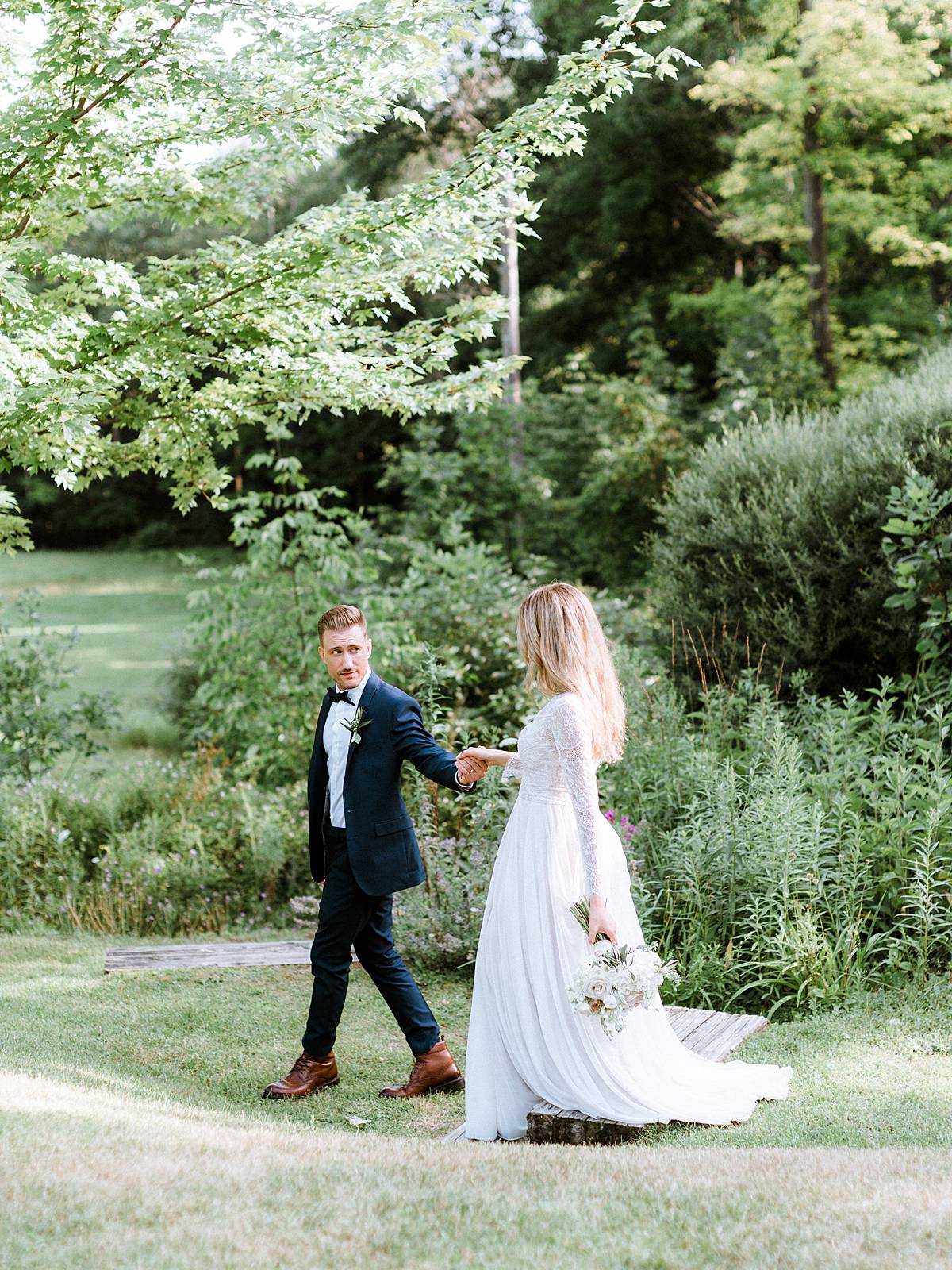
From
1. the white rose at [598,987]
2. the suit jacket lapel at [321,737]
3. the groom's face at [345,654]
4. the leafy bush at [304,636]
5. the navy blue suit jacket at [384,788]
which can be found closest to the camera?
the white rose at [598,987]

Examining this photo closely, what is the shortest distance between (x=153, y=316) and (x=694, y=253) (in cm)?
2063

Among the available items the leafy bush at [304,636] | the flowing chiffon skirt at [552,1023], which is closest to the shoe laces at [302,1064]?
the flowing chiffon skirt at [552,1023]

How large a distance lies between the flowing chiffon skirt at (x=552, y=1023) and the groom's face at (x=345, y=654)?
86 cm

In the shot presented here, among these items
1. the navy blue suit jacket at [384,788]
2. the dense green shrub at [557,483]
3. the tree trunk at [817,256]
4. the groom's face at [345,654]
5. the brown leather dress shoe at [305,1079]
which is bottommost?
the brown leather dress shoe at [305,1079]

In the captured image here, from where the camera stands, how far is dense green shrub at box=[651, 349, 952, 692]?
26.5 feet

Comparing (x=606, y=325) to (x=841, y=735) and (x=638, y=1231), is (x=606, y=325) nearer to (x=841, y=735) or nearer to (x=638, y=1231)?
(x=841, y=735)

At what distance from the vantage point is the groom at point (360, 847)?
4367 mm

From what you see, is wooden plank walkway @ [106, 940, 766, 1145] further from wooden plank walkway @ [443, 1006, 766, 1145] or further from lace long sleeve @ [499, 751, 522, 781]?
lace long sleeve @ [499, 751, 522, 781]

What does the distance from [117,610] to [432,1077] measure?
85.0 ft

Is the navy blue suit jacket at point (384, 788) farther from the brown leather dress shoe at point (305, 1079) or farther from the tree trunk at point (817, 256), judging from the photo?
the tree trunk at point (817, 256)

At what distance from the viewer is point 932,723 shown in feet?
22.2

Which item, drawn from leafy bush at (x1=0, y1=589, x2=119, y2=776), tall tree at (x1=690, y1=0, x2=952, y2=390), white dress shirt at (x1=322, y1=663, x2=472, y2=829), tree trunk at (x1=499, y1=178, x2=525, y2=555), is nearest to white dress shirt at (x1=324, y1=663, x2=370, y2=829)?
white dress shirt at (x1=322, y1=663, x2=472, y2=829)

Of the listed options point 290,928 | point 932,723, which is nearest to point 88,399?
point 290,928

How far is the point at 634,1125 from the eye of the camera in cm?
376
